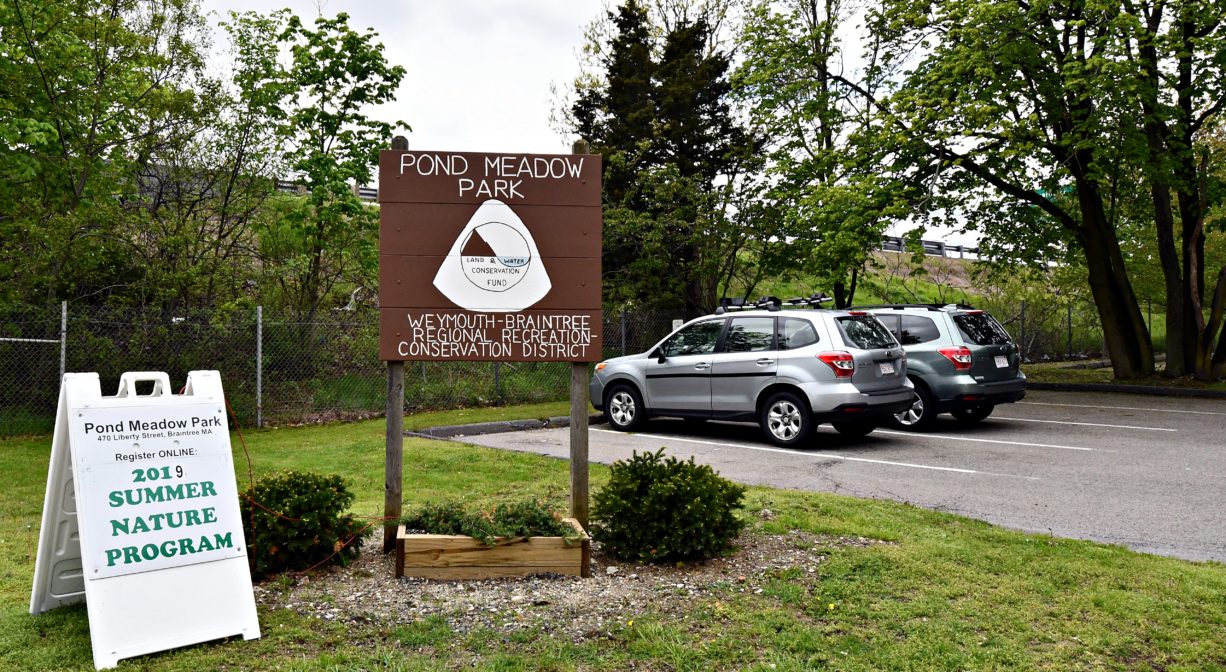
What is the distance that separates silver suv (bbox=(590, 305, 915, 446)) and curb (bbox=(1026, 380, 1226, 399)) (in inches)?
370

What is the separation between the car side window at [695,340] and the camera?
11.8 m

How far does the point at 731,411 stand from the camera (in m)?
11.4

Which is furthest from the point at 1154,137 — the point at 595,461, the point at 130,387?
the point at 130,387

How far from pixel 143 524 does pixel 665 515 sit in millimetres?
2745

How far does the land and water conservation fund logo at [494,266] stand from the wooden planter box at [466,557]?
4.74 ft

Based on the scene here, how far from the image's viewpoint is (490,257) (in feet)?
17.6

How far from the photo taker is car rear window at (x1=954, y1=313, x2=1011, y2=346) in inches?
484

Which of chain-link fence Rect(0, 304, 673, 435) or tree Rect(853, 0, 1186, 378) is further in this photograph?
tree Rect(853, 0, 1186, 378)

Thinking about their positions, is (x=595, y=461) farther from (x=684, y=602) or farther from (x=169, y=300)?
(x=169, y=300)

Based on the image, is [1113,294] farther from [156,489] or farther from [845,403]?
[156,489]

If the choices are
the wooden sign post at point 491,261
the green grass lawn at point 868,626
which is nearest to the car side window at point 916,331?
the green grass lawn at point 868,626

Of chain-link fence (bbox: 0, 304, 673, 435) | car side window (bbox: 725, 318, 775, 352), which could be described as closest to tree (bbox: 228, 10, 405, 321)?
chain-link fence (bbox: 0, 304, 673, 435)

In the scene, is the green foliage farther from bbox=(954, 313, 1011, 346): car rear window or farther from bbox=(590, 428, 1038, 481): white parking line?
bbox=(954, 313, 1011, 346): car rear window

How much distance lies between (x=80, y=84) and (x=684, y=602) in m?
12.8
